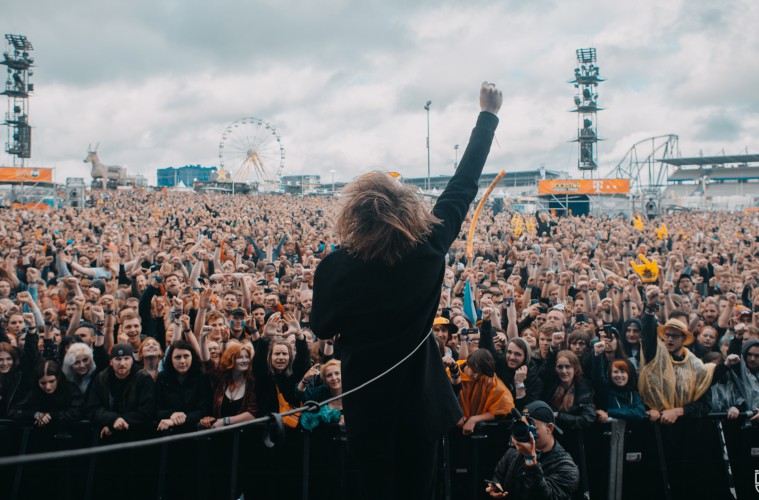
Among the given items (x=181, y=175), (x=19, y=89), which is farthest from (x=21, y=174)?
(x=181, y=175)

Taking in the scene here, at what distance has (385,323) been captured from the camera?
206cm

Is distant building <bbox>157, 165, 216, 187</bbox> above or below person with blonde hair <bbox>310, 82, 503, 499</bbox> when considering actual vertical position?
above

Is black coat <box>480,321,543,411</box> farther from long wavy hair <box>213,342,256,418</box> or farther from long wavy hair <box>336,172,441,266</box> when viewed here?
long wavy hair <box>336,172,441,266</box>

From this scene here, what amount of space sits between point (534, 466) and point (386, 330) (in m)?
1.77

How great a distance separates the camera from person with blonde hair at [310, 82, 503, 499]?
2.04m

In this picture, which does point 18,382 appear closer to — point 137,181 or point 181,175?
point 137,181

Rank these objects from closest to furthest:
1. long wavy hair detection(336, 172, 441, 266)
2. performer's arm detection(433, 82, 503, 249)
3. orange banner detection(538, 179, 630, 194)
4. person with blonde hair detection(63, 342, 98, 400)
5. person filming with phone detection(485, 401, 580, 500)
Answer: long wavy hair detection(336, 172, 441, 266) → performer's arm detection(433, 82, 503, 249) → person filming with phone detection(485, 401, 580, 500) → person with blonde hair detection(63, 342, 98, 400) → orange banner detection(538, 179, 630, 194)

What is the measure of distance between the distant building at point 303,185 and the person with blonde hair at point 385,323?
70192 millimetres

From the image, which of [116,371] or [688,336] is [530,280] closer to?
[688,336]

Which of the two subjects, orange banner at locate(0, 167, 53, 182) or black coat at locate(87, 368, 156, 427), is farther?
orange banner at locate(0, 167, 53, 182)

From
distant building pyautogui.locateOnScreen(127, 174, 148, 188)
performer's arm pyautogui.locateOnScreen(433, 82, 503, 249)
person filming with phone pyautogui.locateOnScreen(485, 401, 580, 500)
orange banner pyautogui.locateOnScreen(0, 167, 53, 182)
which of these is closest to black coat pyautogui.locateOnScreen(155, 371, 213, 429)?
person filming with phone pyautogui.locateOnScreen(485, 401, 580, 500)

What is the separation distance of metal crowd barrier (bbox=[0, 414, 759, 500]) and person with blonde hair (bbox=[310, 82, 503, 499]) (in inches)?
93.4

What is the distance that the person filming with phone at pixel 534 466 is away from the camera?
10.9ft

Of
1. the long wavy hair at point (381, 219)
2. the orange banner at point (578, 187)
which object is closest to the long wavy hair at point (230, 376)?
the long wavy hair at point (381, 219)
